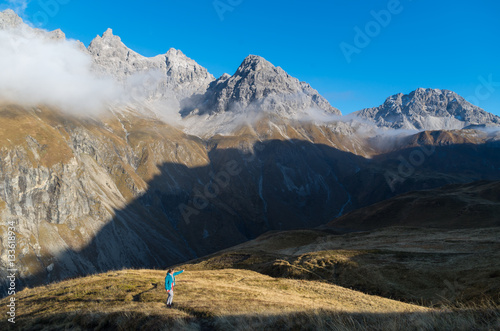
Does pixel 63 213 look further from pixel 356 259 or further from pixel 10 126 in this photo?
pixel 356 259

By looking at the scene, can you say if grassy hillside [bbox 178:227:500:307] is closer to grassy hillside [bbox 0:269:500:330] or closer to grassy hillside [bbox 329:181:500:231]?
grassy hillside [bbox 0:269:500:330]

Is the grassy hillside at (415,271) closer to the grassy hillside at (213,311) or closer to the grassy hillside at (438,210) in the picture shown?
the grassy hillside at (213,311)

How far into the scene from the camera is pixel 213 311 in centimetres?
1686

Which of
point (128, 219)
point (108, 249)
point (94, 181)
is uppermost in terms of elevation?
point (94, 181)

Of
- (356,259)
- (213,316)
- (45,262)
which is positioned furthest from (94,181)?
(213,316)

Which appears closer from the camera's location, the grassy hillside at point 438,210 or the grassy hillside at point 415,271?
the grassy hillside at point 415,271

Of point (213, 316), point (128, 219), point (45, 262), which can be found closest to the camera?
point (213, 316)

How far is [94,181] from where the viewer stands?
643ft

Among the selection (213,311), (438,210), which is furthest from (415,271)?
(438,210)

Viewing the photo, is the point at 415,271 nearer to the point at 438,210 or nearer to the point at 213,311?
the point at 213,311

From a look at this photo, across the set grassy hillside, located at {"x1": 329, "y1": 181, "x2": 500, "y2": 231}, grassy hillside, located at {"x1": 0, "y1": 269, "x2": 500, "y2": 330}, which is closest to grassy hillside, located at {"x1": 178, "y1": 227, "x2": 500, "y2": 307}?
grassy hillside, located at {"x1": 0, "y1": 269, "x2": 500, "y2": 330}

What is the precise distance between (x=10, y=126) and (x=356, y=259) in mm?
199307

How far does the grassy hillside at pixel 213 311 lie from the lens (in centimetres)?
1123

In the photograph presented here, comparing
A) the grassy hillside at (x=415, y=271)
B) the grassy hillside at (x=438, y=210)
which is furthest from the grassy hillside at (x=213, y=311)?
the grassy hillside at (x=438, y=210)
